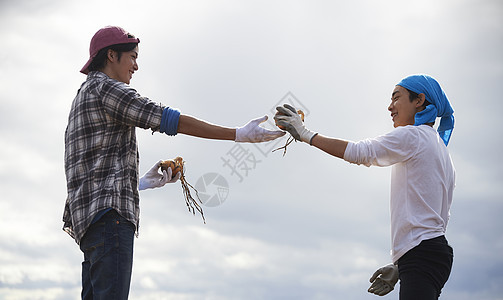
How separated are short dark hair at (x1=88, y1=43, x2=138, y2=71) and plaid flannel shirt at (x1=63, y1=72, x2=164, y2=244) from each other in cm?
25

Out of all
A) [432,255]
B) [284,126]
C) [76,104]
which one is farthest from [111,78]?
[432,255]

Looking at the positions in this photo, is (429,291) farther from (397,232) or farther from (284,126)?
(284,126)

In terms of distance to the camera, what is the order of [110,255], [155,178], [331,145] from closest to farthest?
[110,255]
[331,145]
[155,178]

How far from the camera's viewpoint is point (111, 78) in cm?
386

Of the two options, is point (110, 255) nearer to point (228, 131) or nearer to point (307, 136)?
point (228, 131)

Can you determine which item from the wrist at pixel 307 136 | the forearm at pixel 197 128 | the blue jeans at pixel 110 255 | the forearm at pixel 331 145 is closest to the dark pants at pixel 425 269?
the forearm at pixel 331 145

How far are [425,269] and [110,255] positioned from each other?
2117 mm

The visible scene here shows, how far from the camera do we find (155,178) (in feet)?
15.4

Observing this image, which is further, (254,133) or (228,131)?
(254,133)

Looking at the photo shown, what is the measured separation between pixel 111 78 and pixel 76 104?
299 millimetres

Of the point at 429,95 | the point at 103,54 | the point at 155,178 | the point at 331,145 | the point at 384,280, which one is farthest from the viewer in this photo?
the point at 155,178

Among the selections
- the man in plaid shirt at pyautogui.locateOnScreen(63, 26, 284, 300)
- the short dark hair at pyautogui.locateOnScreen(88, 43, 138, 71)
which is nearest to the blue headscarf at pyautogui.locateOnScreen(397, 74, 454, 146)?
the man in plaid shirt at pyautogui.locateOnScreen(63, 26, 284, 300)

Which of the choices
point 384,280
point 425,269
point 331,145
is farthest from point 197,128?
point 384,280

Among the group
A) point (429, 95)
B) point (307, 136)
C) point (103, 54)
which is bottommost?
point (307, 136)
